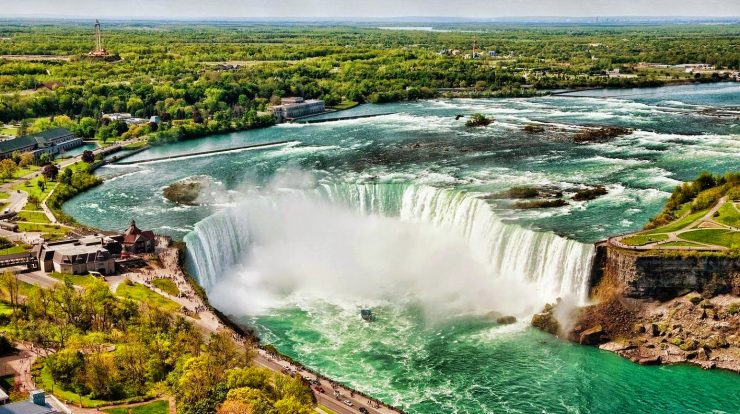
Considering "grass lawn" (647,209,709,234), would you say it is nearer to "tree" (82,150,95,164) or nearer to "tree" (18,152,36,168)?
"tree" (82,150,95,164)

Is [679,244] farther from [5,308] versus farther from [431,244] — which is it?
[5,308]

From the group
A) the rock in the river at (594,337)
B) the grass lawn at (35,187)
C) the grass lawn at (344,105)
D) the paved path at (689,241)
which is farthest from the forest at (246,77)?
the rock in the river at (594,337)

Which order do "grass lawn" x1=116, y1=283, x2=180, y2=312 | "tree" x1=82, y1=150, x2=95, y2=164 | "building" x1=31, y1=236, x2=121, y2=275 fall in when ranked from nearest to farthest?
1. "grass lawn" x1=116, y1=283, x2=180, y2=312
2. "building" x1=31, y1=236, x2=121, y2=275
3. "tree" x1=82, y1=150, x2=95, y2=164

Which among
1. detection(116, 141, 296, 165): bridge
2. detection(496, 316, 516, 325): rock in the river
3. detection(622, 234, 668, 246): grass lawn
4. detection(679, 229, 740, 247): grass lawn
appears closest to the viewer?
detection(679, 229, 740, 247): grass lawn

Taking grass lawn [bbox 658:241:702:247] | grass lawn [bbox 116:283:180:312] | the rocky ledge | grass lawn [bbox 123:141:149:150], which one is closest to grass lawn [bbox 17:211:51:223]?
grass lawn [bbox 116:283:180:312]

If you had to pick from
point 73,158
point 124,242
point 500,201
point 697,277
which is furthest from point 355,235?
point 73,158

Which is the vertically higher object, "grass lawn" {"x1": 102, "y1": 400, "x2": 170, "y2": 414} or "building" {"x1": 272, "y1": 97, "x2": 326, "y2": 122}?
"building" {"x1": 272, "y1": 97, "x2": 326, "y2": 122}

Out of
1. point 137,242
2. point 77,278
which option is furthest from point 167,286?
point 137,242
